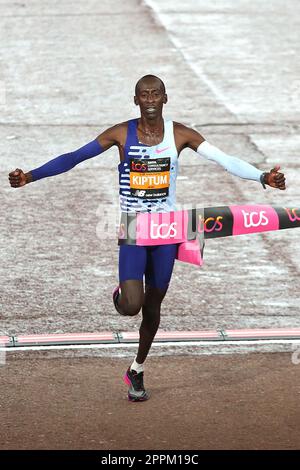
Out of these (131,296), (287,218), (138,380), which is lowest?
(138,380)

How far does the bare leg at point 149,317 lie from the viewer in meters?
9.25

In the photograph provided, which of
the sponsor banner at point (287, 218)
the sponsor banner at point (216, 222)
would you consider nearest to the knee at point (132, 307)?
the sponsor banner at point (216, 222)

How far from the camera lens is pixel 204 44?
23.4 m

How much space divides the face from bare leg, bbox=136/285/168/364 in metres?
1.29

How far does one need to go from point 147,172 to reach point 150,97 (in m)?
0.54

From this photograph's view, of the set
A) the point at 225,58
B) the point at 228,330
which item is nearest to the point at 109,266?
the point at 228,330

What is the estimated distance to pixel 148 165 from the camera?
9.04m

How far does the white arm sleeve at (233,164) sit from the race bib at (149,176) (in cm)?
30

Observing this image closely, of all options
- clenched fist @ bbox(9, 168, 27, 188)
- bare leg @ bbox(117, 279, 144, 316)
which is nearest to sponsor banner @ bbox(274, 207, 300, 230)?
bare leg @ bbox(117, 279, 144, 316)

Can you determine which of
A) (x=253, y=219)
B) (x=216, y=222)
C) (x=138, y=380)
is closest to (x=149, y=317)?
(x=138, y=380)

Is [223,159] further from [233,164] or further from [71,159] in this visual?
[71,159]

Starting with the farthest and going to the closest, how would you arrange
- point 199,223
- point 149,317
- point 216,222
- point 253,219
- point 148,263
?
point 253,219
point 216,222
point 199,223
point 149,317
point 148,263

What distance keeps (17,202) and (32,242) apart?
1.54 metres

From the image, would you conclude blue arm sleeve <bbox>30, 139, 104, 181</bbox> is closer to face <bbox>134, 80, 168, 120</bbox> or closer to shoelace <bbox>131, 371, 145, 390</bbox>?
face <bbox>134, 80, 168, 120</bbox>
